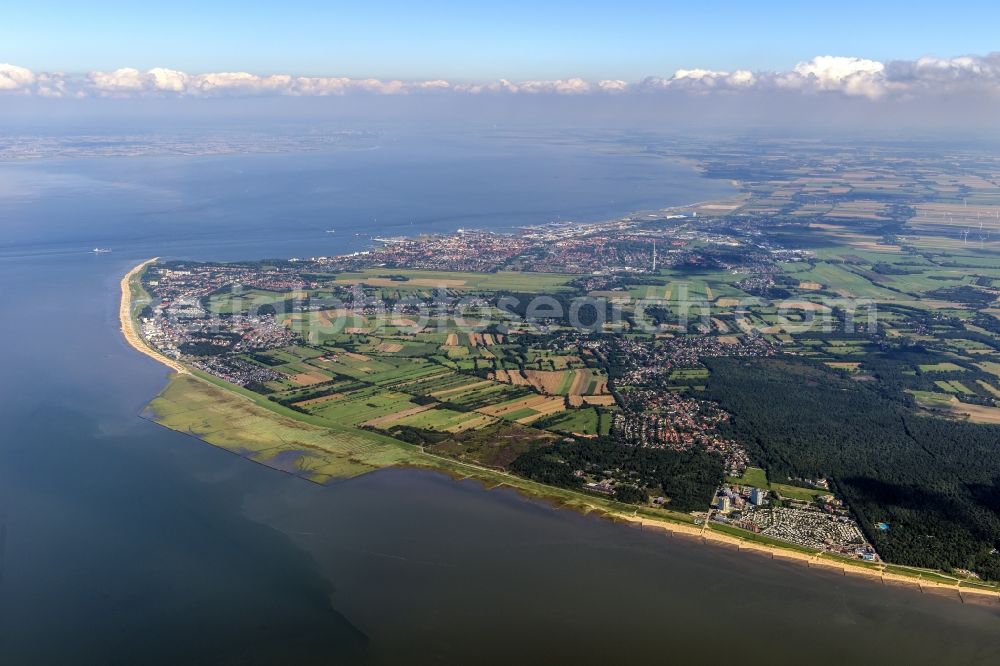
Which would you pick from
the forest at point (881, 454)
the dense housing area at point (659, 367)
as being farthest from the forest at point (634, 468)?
the forest at point (881, 454)

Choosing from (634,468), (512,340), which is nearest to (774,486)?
(634,468)

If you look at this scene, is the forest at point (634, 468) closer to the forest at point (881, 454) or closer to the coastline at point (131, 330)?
the forest at point (881, 454)

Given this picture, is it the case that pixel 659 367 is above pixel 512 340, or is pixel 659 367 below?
below

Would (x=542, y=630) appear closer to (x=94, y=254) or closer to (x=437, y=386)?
(x=437, y=386)

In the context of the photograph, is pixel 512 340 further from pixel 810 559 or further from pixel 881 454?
pixel 810 559

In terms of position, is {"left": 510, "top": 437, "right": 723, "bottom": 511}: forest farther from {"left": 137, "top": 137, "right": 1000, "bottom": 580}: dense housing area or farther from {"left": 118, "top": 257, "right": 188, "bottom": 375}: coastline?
{"left": 118, "top": 257, "right": 188, "bottom": 375}: coastline

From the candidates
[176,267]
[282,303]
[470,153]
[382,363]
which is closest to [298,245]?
[176,267]

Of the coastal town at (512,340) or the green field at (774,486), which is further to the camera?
the coastal town at (512,340)

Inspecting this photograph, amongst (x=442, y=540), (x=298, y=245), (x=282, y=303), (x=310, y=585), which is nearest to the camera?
(x=310, y=585)
